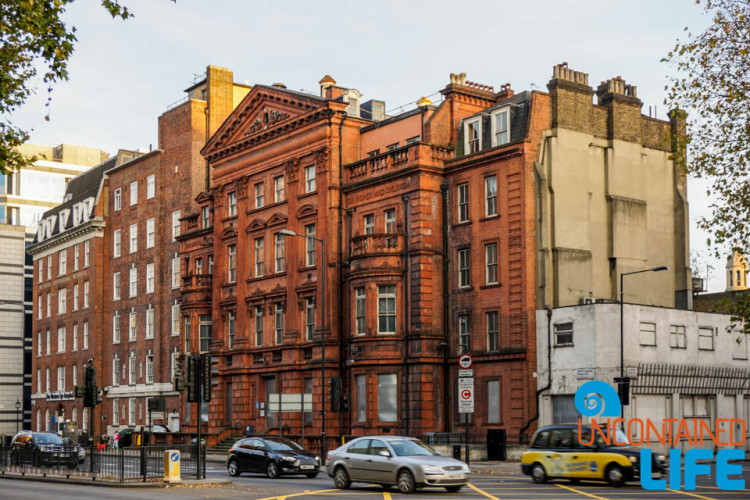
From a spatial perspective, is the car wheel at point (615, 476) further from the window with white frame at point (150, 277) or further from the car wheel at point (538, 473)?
the window with white frame at point (150, 277)

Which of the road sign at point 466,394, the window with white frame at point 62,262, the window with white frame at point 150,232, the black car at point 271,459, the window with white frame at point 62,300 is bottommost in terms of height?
the black car at point 271,459

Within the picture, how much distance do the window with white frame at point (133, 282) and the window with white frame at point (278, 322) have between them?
23.5 m

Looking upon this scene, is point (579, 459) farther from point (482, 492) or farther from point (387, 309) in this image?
point (387, 309)

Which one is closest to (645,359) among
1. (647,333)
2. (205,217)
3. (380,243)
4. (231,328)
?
(647,333)

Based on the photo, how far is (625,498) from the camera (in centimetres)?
2634

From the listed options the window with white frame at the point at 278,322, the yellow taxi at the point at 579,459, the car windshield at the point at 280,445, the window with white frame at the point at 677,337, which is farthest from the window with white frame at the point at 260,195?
the yellow taxi at the point at 579,459

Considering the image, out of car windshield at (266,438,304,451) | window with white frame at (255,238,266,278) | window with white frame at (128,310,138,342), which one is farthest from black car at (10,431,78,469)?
window with white frame at (128,310,138,342)

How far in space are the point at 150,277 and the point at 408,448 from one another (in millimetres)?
51598

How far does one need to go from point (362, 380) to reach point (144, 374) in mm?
28454

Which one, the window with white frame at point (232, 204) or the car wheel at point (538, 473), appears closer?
the car wheel at point (538, 473)

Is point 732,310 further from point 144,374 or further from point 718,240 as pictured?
point 144,374

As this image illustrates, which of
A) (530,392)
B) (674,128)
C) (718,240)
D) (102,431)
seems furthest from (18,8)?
(102,431)

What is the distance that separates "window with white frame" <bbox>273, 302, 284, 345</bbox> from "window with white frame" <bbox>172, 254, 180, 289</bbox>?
16.5m

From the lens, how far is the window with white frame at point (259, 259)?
202 ft
